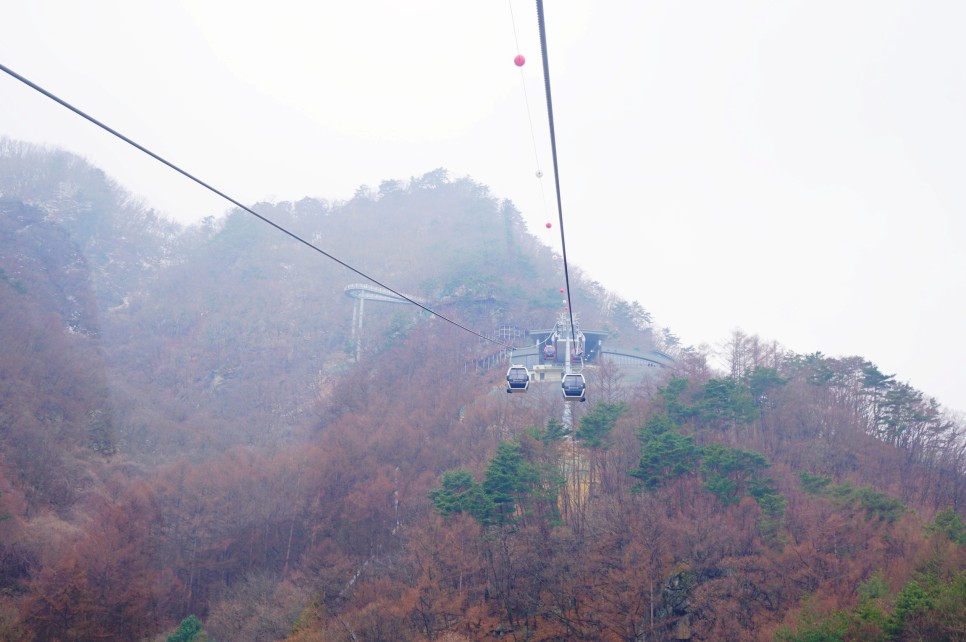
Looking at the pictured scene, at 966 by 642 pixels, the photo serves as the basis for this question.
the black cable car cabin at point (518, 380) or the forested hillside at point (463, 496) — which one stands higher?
the black cable car cabin at point (518, 380)

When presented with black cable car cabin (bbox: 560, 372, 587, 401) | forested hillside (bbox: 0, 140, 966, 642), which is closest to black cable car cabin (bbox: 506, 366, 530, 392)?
black cable car cabin (bbox: 560, 372, 587, 401)

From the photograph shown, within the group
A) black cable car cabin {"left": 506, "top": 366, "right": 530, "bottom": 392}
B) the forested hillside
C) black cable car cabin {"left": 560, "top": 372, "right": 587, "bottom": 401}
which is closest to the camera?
black cable car cabin {"left": 560, "top": 372, "right": 587, "bottom": 401}

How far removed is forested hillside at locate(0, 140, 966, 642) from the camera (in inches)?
800

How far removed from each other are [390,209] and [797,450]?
63.4m

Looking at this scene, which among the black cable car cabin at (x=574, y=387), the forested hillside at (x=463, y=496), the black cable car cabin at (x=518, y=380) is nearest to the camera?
the black cable car cabin at (x=574, y=387)

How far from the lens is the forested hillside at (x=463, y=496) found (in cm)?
2033

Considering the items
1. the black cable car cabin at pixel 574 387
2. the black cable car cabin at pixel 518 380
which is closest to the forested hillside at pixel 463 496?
the black cable car cabin at pixel 574 387

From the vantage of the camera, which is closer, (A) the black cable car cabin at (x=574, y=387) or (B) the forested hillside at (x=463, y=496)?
(A) the black cable car cabin at (x=574, y=387)

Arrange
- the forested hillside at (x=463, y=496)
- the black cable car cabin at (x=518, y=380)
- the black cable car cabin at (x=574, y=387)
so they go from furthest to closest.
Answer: the forested hillside at (x=463, y=496), the black cable car cabin at (x=518, y=380), the black cable car cabin at (x=574, y=387)

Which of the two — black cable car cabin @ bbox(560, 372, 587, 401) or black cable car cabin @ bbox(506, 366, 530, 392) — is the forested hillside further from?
black cable car cabin @ bbox(506, 366, 530, 392)

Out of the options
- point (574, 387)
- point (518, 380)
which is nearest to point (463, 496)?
point (518, 380)

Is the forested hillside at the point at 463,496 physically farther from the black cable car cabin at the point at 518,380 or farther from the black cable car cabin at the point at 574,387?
the black cable car cabin at the point at 518,380

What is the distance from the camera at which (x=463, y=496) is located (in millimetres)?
23969

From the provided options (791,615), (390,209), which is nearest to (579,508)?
(791,615)
